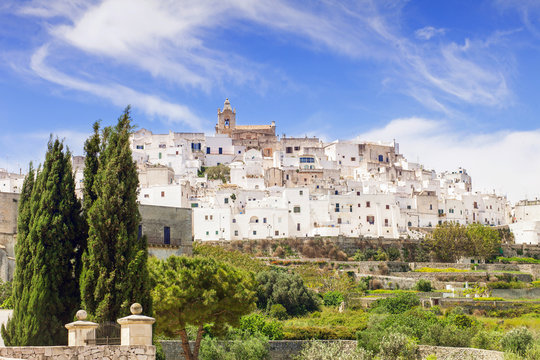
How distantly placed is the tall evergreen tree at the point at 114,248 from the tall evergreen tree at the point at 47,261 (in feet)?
2.85

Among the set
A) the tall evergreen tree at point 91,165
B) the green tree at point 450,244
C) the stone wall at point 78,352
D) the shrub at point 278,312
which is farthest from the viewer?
the green tree at point 450,244

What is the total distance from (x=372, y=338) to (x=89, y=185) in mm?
17014

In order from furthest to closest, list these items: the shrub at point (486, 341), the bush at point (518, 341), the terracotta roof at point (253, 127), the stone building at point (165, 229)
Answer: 1. the terracotta roof at point (253, 127)
2. the stone building at point (165, 229)
3. the shrub at point (486, 341)
4. the bush at point (518, 341)

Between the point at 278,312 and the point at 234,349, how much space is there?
51.8 feet

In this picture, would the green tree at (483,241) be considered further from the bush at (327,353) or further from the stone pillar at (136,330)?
the stone pillar at (136,330)

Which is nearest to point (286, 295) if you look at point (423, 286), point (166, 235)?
point (423, 286)

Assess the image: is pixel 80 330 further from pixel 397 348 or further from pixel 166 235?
pixel 166 235

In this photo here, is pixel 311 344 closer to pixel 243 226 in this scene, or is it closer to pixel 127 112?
pixel 127 112

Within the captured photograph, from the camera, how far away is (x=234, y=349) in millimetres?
29938

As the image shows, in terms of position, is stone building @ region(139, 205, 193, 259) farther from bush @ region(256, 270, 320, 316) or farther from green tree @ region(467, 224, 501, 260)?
green tree @ region(467, 224, 501, 260)

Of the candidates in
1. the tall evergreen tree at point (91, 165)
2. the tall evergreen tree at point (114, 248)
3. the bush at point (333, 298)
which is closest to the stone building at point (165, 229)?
the tall evergreen tree at point (91, 165)

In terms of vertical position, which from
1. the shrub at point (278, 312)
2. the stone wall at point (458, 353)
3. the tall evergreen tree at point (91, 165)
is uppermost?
the tall evergreen tree at point (91, 165)

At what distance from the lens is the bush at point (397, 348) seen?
29484 mm

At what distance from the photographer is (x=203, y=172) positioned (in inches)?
3684
